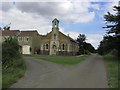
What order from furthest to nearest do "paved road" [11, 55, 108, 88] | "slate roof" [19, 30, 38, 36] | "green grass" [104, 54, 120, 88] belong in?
"slate roof" [19, 30, 38, 36] → "green grass" [104, 54, 120, 88] → "paved road" [11, 55, 108, 88]

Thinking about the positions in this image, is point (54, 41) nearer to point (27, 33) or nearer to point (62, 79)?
point (27, 33)

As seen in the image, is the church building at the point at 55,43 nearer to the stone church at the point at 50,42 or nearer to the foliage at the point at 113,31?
the stone church at the point at 50,42

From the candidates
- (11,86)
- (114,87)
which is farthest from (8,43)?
(114,87)

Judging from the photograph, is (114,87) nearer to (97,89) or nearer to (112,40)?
(97,89)

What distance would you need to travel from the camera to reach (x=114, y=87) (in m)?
14.7

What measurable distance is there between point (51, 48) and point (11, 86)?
72742 mm

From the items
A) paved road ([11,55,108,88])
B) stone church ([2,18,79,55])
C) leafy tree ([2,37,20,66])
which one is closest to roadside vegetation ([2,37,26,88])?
leafy tree ([2,37,20,66])

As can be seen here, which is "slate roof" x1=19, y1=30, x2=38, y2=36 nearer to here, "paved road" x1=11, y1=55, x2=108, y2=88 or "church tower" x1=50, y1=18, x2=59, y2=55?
"church tower" x1=50, y1=18, x2=59, y2=55

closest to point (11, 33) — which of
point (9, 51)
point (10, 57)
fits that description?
point (9, 51)

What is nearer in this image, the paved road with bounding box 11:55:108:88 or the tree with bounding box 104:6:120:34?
the paved road with bounding box 11:55:108:88

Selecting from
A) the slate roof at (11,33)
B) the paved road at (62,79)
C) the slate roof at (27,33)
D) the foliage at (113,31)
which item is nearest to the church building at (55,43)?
the slate roof at (27,33)

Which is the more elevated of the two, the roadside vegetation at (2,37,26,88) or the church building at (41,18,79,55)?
the church building at (41,18,79,55)

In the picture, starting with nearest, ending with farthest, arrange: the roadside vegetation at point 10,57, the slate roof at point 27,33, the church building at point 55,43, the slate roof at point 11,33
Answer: the roadside vegetation at point 10,57 → the slate roof at point 11,33 → the church building at point 55,43 → the slate roof at point 27,33

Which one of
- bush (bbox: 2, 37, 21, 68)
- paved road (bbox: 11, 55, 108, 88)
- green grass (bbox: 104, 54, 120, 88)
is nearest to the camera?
paved road (bbox: 11, 55, 108, 88)
